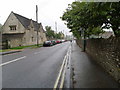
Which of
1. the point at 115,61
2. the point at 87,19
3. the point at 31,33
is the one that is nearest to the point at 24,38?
the point at 31,33

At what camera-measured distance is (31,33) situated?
4012 cm

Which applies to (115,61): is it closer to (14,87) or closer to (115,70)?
(115,70)

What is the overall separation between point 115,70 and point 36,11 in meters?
29.8

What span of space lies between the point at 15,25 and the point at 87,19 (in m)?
34.3

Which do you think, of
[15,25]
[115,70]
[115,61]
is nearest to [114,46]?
[115,61]

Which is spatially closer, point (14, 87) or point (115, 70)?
point (14, 87)

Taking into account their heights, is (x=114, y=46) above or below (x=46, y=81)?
above

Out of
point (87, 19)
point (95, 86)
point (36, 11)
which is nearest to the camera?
point (95, 86)

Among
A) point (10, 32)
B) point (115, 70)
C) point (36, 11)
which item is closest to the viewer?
point (115, 70)

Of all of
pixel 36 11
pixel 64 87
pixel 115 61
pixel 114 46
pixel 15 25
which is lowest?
pixel 64 87

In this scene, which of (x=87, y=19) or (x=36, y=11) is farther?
(x=36, y=11)

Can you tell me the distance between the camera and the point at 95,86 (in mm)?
4465

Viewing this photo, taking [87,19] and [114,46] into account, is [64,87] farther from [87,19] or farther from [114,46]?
[87,19]

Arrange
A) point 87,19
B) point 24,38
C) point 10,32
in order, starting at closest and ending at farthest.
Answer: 1. point 87,19
2. point 24,38
3. point 10,32
